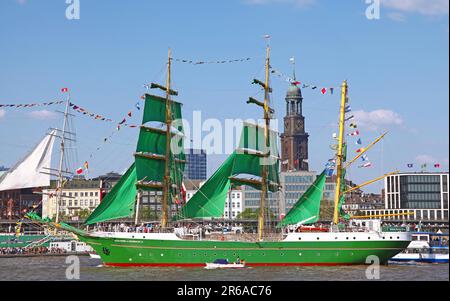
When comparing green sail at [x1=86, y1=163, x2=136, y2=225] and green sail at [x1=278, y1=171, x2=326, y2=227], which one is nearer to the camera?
green sail at [x1=86, y1=163, x2=136, y2=225]

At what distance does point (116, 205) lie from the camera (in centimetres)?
7262

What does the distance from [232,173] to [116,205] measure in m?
11.3

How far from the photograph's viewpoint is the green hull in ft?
230

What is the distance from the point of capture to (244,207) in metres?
186

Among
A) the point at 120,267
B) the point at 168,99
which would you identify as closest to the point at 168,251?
the point at 120,267

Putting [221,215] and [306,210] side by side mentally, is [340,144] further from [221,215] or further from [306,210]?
[221,215]

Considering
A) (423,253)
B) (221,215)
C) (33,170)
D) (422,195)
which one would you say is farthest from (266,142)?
(422,195)

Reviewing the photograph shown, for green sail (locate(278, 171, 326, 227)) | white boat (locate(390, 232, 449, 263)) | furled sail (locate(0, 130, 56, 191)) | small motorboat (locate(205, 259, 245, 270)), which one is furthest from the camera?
white boat (locate(390, 232, 449, 263))

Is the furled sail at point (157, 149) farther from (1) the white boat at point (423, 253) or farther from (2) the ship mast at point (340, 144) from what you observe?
(1) the white boat at point (423, 253)

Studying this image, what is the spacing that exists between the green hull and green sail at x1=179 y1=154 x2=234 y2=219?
3612mm

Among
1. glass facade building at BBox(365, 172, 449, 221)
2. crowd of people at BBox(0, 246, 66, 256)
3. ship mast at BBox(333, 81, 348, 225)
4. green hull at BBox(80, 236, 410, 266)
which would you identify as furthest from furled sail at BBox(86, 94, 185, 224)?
glass facade building at BBox(365, 172, 449, 221)

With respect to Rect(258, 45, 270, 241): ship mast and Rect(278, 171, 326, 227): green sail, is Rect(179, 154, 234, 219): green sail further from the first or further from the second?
Rect(278, 171, 326, 227): green sail

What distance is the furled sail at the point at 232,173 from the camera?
72.8 metres
